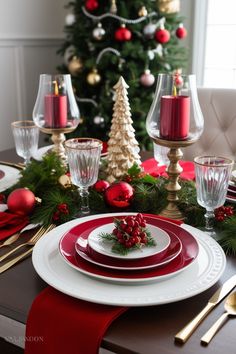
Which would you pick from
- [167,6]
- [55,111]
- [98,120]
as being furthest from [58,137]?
[167,6]

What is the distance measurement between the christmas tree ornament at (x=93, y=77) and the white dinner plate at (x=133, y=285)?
2.21 metres

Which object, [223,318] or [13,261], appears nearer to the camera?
[223,318]

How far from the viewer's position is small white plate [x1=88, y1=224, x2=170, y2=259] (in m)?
0.71

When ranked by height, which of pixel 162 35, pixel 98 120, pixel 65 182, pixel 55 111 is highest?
pixel 162 35

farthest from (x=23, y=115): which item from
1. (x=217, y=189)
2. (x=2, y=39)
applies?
(x=217, y=189)

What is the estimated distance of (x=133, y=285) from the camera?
0.66 meters

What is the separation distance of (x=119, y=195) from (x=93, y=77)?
2004 millimetres

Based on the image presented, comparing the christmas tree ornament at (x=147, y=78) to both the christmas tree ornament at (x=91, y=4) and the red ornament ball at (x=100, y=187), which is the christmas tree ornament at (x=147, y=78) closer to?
the christmas tree ornament at (x=91, y=4)

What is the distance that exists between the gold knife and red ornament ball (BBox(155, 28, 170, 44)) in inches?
91.0

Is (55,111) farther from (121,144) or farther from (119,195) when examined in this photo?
(119,195)

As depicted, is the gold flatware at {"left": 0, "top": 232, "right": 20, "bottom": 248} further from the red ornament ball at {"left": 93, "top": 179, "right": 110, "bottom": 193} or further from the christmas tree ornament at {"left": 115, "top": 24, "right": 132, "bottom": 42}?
the christmas tree ornament at {"left": 115, "top": 24, "right": 132, "bottom": 42}

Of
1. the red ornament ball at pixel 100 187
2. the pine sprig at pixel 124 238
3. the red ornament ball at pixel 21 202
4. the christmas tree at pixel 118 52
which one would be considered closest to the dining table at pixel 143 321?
the pine sprig at pixel 124 238

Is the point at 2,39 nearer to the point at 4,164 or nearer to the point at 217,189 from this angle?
the point at 4,164

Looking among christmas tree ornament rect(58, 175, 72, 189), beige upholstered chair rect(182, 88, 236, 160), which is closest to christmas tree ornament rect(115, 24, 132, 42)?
beige upholstered chair rect(182, 88, 236, 160)
